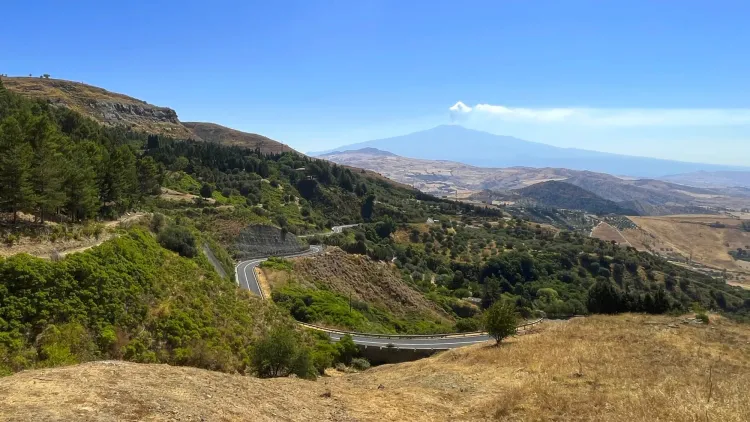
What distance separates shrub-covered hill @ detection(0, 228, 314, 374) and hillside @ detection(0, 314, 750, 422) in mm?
4609

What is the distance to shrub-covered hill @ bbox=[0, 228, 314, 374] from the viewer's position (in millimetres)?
16656

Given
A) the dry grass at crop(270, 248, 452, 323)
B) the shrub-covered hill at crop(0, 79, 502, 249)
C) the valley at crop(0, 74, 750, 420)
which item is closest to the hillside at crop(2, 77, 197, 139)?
the shrub-covered hill at crop(0, 79, 502, 249)

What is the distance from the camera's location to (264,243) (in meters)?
64.1

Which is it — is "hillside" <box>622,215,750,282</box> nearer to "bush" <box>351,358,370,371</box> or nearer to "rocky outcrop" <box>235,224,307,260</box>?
"rocky outcrop" <box>235,224,307,260</box>

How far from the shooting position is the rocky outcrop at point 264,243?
203ft

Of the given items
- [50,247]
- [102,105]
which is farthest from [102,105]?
[50,247]

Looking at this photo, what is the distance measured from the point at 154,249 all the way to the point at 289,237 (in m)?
37.8

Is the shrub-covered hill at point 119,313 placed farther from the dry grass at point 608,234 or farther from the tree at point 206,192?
the dry grass at point 608,234

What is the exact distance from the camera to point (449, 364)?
24859mm

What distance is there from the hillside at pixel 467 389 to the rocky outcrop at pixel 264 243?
41.1m

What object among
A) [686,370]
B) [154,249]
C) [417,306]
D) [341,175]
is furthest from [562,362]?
[341,175]

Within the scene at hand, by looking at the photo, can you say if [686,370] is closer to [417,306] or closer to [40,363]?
[40,363]

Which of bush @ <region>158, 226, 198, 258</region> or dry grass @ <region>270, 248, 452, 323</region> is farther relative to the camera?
dry grass @ <region>270, 248, 452, 323</region>

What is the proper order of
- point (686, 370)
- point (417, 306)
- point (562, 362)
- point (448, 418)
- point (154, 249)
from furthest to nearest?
point (417, 306)
point (154, 249)
point (562, 362)
point (686, 370)
point (448, 418)
